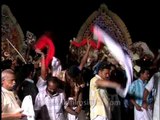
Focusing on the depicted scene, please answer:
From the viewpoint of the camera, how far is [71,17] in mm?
10836

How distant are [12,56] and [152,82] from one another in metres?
2.94

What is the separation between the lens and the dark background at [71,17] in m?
10.6

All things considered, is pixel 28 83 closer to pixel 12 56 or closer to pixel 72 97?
pixel 72 97

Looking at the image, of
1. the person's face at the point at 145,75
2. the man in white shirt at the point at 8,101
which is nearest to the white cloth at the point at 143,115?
the person's face at the point at 145,75

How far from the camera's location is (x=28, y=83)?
7.13 m

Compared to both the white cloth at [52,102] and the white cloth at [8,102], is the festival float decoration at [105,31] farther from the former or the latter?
the white cloth at [8,102]

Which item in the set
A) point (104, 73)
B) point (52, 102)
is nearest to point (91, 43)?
point (104, 73)

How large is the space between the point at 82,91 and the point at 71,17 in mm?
3563

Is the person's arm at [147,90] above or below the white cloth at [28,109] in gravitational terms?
A: above

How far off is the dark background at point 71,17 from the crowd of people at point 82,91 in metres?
2.10

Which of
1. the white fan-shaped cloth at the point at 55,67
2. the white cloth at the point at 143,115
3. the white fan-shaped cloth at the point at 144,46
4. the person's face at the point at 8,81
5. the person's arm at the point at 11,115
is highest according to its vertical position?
the white fan-shaped cloth at the point at 144,46

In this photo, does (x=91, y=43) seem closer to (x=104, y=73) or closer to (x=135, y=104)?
(x=135, y=104)

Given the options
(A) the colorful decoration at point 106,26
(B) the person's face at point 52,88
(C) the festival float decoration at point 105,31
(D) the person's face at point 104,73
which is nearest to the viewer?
(B) the person's face at point 52,88

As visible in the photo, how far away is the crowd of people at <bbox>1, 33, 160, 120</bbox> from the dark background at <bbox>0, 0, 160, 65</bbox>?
2.10 meters
